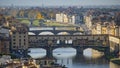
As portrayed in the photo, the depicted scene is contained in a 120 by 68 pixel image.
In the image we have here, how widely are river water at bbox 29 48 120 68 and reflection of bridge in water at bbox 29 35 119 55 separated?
13cm

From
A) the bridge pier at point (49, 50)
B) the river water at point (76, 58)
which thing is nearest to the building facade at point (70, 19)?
the river water at point (76, 58)

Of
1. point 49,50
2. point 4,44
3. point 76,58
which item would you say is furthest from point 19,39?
point 76,58

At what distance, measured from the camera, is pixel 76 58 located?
17.1m

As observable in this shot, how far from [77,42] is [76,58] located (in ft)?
8.32

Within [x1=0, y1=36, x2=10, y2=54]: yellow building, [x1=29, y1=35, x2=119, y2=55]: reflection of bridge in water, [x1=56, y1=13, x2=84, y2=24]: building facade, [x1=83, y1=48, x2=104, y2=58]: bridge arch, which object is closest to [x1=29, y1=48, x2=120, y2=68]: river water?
[x1=83, y1=48, x2=104, y2=58]: bridge arch

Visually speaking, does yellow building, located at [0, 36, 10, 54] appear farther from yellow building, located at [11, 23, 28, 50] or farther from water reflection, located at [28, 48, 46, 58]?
water reflection, located at [28, 48, 46, 58]

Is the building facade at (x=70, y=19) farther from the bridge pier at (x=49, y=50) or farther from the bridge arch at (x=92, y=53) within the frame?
the bridge pier at (x=49, y=50)

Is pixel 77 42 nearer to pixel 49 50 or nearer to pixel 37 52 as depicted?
pixel 49 50

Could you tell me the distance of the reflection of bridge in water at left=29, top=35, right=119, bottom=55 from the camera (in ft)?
61.7

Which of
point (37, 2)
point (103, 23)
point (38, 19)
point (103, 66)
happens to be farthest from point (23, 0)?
Result: point (103, 66)

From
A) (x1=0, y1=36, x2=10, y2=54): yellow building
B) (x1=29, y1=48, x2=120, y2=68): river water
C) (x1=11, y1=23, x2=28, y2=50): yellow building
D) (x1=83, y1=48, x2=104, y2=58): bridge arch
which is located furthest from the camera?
(x1=11, y1=23, x2=28, y2=50): yellow building

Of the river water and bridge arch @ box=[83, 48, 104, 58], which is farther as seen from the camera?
bridge arch @ box=[83, 48, 104, 58]

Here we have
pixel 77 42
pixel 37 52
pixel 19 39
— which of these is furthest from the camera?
pixel 77 42

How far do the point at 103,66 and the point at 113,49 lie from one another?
3403mm
